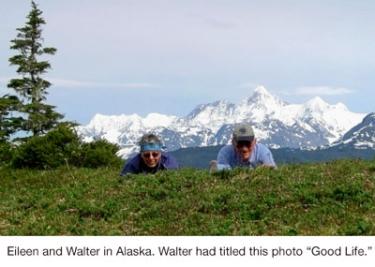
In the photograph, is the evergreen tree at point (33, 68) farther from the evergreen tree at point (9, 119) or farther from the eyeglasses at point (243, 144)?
the eyeglasses at point (243, 144)

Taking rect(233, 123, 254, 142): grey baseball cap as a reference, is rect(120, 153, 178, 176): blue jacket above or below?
below

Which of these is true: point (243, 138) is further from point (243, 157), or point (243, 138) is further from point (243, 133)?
point (243, 157)

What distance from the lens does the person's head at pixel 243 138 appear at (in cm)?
1586

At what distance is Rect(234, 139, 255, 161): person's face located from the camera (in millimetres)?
16281

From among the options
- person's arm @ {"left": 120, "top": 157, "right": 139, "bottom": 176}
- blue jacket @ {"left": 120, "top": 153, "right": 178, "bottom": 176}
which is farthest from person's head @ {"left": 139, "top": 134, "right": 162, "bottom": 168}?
person's arm @ {"left": 120, "top": 157, "right": 139, "bottom": 176}

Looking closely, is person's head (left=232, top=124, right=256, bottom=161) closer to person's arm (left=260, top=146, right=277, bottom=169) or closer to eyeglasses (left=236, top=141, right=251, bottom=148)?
eyeglasses (left=236, top=141, right=251, bottom=148)

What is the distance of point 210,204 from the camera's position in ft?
45.9

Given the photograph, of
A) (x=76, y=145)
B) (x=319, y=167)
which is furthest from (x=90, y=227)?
(x=76, y=145)

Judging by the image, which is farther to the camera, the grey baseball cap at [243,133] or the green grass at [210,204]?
the grey baseball cap at [243,133]

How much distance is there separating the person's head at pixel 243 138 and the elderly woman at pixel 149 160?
177cm

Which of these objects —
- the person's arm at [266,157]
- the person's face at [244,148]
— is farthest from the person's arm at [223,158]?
the person's arm at [266,157]

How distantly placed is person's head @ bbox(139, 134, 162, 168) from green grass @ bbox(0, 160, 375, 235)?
49 centimetres

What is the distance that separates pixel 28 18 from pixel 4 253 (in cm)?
5866

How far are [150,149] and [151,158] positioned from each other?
80 centimetres
